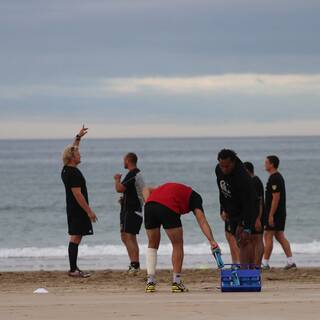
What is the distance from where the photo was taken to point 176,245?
12.2 m

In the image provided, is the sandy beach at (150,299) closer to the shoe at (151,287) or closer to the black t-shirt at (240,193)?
the shoe at (151,287)

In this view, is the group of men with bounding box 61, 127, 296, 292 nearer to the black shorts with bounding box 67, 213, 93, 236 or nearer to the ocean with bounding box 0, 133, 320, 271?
the black shorts with bounding box 67, 213, 93, 236

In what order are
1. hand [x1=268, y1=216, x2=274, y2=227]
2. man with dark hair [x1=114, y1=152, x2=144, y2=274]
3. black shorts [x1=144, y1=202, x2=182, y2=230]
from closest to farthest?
black shorts [x1=144, y1=202, x2=182, y2=230] → man with dark hair [x1=114, y1=152, x2=144, y2=274] → hand [x1=268, y1=216, x2=274, y2=227]

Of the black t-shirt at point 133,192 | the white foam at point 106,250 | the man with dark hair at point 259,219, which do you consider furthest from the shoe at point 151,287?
the white foam at point 106,250

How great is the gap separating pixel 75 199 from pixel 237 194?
281 centimetres

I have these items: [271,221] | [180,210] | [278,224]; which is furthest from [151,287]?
[278,224]

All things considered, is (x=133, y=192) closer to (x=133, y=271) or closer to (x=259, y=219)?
(x=133, y=271)

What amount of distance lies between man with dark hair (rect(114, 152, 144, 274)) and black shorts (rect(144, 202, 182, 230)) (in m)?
2.32

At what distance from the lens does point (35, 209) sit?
134 ft

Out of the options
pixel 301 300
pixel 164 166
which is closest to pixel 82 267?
pixel 301 300

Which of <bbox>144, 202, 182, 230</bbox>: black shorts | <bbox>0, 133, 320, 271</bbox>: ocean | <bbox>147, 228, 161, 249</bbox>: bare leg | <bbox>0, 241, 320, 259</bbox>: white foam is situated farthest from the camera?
<bbox>0, 241, 320, 259</bbox>: white foam

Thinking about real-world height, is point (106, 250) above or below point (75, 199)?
below

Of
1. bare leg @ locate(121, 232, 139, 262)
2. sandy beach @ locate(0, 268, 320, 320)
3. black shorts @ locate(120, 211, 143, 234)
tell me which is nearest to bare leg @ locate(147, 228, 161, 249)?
sandy beach @ locate(0, 268, 320, 320)

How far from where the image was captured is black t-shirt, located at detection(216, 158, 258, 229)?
12312 millimetres
